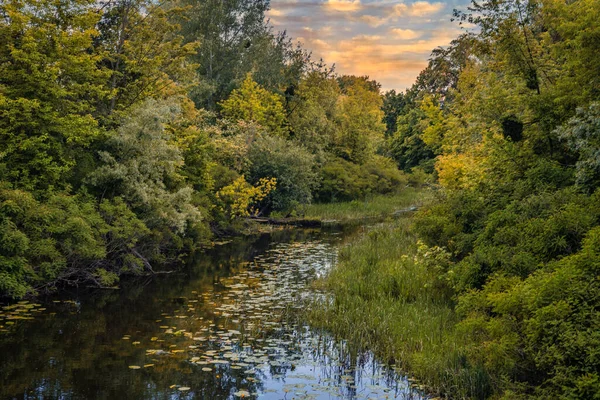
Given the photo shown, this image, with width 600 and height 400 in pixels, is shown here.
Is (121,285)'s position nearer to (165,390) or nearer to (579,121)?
(165,390)

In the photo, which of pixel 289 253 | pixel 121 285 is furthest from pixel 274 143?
pixel 121 285

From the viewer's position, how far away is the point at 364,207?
3797cm

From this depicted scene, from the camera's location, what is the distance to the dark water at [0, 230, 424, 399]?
776 centimetres

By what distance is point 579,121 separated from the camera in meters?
8.98

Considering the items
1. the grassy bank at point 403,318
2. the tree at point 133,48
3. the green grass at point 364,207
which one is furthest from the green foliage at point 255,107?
the grassy bank at point 403,318

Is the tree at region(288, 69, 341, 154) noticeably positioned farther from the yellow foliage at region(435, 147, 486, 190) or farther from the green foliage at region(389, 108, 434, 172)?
the yellow foliage at region(435, 147, 486, 190)

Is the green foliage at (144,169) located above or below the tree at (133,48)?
below

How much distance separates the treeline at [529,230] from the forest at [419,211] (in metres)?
0.04

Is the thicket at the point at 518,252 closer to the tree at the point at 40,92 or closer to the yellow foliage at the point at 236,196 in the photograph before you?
the yellow foliage at the point at 236,196

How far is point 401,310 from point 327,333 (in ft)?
5.64

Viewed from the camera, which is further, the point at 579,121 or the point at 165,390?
the point at 579,121

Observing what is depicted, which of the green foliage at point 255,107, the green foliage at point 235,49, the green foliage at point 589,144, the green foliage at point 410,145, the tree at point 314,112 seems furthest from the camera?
the green foliage at point 410,145

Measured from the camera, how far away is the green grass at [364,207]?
112 ft

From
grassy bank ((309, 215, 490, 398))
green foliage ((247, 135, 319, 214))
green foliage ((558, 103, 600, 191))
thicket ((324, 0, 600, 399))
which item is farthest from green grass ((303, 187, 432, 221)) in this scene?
green foliage ((558, 103, 600, 191))
